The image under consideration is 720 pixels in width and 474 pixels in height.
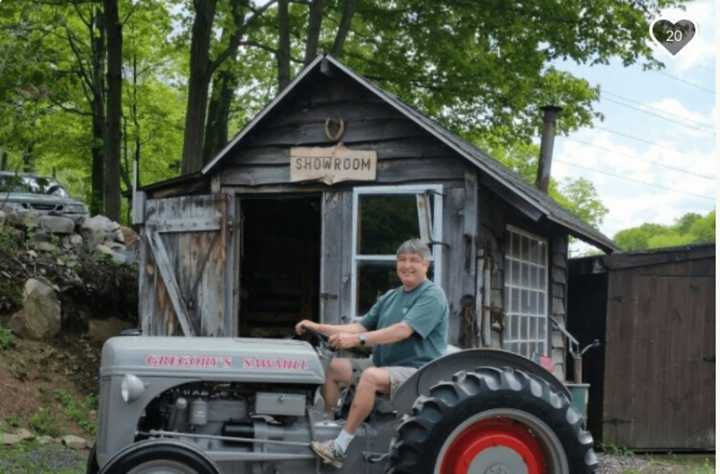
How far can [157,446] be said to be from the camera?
16.8ft

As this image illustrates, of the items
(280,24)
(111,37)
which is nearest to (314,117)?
(280,24)

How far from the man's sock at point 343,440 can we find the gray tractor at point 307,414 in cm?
14

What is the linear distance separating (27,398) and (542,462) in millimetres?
6394

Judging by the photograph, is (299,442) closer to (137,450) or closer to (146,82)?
(137,450)

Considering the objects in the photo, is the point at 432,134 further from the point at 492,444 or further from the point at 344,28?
the point at 344,28

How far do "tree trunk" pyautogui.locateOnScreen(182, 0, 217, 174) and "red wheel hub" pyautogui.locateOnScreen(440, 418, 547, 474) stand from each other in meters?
12.1

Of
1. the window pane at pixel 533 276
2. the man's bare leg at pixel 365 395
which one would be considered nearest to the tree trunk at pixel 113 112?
the window pane at pixel 533 276

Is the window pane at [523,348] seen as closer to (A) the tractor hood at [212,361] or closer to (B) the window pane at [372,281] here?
(B) the window pane at [372,281]

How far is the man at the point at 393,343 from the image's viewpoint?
5430 mm

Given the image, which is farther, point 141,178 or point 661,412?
point 141,178

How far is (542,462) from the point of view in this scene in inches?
217

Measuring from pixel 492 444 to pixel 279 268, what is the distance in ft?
30.9

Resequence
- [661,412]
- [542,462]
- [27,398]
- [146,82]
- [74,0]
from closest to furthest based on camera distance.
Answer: [542,462]
[27,398]
[661,412]
[74,0]
[146,82]

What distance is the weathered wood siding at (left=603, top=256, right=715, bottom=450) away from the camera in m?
11.3
